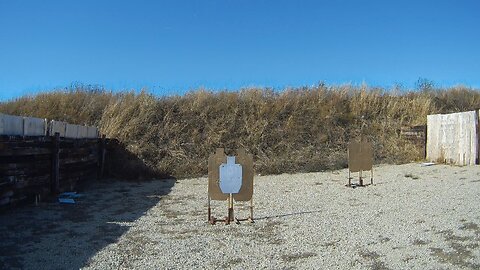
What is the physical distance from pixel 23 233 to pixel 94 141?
813cm

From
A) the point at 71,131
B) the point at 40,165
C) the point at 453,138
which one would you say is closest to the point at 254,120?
the point at 453,138

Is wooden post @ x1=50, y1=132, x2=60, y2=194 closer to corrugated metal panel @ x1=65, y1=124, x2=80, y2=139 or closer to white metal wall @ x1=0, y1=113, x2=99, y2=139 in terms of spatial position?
white metal wall @ x1=0, y1=113, x2=99, y2=139

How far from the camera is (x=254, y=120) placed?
739 inches

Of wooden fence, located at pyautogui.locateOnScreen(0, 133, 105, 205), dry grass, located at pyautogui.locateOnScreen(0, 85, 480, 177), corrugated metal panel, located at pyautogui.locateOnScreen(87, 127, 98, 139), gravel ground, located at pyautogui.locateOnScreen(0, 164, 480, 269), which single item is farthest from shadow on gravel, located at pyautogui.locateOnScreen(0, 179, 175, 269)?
dry grass, located at pyautogui.locateOnScreen(0, 85, 480, 177)

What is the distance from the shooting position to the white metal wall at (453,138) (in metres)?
14.1

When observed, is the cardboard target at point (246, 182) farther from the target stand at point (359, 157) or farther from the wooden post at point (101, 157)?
the wooden post at point (101, 157)

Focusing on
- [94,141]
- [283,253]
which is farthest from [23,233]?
[94,141]

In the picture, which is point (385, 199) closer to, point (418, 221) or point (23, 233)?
point (418, 221)

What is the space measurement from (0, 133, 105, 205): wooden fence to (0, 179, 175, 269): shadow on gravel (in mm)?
428

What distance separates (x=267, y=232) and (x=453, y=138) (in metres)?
11.0

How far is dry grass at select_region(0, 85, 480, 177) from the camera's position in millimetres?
16797

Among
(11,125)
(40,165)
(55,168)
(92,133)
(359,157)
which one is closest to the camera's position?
(11,125)

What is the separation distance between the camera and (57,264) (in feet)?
16.8

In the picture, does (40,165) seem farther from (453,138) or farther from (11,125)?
(453,138)
